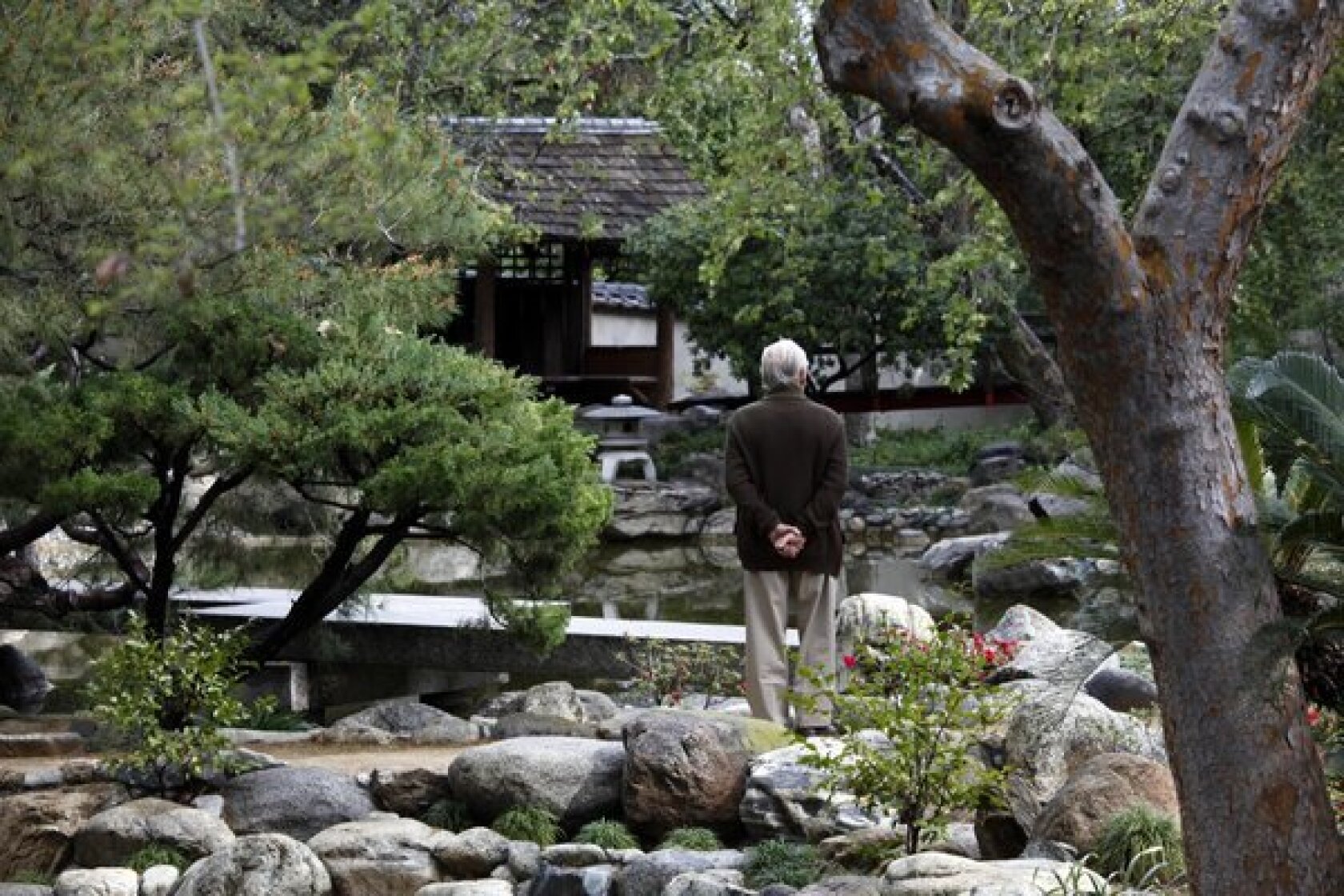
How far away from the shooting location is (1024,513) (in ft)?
72.1

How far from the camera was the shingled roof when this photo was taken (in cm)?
2306

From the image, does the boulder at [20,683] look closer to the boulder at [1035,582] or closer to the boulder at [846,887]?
the boulder at [846,887]

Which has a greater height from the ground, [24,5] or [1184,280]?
[24,5]

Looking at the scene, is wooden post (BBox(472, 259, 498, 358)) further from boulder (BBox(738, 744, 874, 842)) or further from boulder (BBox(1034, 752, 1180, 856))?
boulder (BBox(1034, 752, 1180, 856))

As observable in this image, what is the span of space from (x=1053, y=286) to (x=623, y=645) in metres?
6.98

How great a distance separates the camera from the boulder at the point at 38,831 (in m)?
7.68

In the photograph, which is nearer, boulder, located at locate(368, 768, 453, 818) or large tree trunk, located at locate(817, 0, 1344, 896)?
large tree trunk, located at locate(817, 0, 1344, 896)

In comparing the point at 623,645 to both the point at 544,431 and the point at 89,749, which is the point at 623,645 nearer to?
the point at 544,431

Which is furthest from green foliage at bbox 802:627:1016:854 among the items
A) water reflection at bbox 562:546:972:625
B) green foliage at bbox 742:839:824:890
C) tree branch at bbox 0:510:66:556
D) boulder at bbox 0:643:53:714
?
water reflection at bbox 562:546:972:625

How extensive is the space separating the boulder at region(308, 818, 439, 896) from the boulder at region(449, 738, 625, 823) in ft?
1.03

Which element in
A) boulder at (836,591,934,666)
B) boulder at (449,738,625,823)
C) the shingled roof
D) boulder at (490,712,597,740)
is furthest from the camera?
the shingled roof

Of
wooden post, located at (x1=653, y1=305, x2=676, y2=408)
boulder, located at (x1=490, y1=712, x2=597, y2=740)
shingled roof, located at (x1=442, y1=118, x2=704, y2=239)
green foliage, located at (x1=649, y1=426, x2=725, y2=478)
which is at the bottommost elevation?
boulder, located at (x1=490, y1=712, x2=597, y2=740)

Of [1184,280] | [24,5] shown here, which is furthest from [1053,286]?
[24,5]

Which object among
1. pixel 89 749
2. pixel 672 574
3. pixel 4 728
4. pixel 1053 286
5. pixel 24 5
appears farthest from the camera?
pixel 672 574
